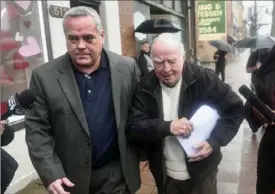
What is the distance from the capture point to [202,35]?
25.8 meters

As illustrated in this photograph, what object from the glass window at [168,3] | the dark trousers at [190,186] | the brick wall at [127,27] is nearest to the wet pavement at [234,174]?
the dark trousers at [190,186]

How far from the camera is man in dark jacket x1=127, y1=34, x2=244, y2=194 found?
86.6 inches

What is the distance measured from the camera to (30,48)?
4.82 metres

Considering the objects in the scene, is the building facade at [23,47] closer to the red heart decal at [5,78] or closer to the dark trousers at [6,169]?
the red heart decal at [5,78]

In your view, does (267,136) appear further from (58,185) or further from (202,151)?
(58,185)

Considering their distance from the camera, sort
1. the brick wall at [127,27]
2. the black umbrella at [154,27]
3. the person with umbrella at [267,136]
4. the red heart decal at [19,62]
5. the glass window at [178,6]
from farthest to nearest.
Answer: the glass window at [178,6], the black umbrella at [154,27], the brick wall at [127,27], the red heart decal at [19,62], the person with umbrella at [267,136]

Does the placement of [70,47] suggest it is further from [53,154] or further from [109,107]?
[53,154]

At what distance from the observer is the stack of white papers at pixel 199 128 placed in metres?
2.23

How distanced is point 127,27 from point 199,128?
6209 mm

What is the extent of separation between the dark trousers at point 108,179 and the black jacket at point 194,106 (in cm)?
25

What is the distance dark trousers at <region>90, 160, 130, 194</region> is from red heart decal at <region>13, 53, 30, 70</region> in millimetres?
2815

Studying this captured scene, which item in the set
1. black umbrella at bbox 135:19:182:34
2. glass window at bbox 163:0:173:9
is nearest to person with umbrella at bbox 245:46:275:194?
black umbrella at bbox 135:19:182:34

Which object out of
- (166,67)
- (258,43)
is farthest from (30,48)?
(258,43)

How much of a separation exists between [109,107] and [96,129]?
0.55 ft
